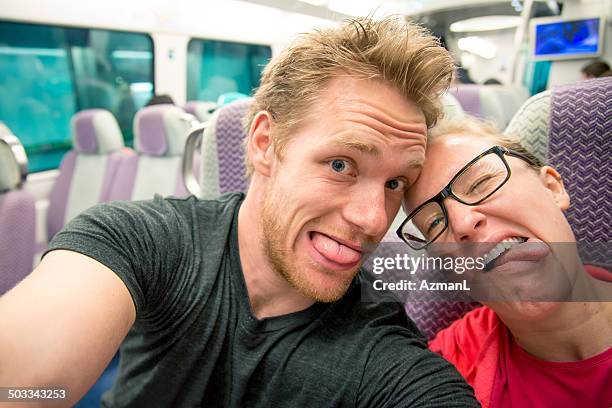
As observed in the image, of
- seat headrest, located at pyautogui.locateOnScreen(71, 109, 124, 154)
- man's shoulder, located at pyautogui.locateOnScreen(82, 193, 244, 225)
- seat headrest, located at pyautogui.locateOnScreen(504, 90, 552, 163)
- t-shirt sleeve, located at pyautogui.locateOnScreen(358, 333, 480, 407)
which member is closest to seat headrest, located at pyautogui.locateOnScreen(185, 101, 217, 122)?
seat headrest, located at pyautogui.locateOnScreen(71, 109, 124, 154)

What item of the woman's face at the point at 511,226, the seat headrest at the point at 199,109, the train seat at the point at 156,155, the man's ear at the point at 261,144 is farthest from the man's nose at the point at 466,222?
the seat headrest at the point at 199,109

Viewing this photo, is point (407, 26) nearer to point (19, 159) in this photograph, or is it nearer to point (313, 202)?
point (313, 202)

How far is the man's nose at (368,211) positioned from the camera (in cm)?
98

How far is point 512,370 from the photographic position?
109cm

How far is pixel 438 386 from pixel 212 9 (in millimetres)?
5969

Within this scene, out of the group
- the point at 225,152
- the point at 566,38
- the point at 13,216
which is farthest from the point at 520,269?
the point at 566,38

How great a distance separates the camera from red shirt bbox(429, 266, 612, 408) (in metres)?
0.95

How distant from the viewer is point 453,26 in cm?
745

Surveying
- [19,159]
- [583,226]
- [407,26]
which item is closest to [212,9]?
[19,159]

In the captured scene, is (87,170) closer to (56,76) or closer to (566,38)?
(56,76)

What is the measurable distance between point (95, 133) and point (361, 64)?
385cm

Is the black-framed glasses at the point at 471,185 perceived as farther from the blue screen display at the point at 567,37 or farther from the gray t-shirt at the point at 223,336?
the blue screen display at the point at 567,37

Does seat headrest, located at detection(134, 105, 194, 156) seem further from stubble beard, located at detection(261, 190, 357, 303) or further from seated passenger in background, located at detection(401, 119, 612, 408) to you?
seated passenger in background, located at detection(401, 119, 612, 408)

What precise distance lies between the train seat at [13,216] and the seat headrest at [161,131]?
1.61 metres
